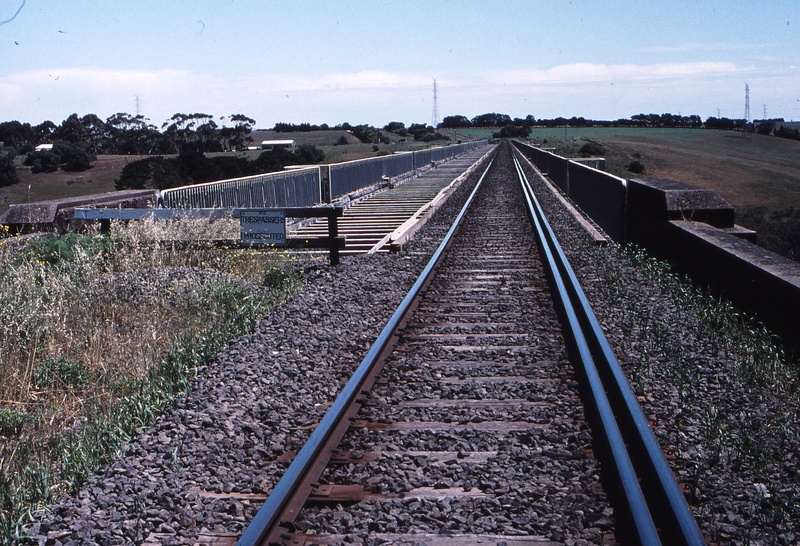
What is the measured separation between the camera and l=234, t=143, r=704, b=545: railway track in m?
4.13

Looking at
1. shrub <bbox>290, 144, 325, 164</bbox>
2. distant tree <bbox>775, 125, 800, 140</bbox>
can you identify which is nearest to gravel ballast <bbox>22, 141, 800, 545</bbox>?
shrub <bbox>290, 144, 325, 164</bbox>

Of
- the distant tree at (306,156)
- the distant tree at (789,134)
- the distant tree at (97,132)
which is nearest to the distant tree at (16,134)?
the distant tree at (97,132)

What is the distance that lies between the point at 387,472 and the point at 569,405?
1741 mm

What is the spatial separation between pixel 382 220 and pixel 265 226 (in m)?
7.73

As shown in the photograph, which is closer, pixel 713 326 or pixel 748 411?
pixel 748 411

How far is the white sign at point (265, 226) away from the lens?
12.4 meters

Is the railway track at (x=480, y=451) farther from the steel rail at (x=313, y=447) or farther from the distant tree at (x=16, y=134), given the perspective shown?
the distant tree at (x=16, y=134)

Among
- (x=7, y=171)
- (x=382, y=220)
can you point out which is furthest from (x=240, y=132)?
(x=382, y=220)

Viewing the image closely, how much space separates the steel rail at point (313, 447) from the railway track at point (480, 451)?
0.01 m

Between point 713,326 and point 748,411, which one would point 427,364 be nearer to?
point 748,411

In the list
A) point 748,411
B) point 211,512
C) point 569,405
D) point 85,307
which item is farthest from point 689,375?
point 85,307

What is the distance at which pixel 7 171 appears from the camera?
187 ft

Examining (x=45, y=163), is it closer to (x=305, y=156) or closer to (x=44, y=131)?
(x=305, y=156)

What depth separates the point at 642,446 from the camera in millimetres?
4902
